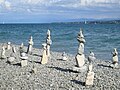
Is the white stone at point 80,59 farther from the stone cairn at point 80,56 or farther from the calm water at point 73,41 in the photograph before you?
the calm water at point 73,41

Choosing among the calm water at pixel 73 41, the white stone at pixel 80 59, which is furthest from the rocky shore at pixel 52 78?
the calm water at pixel 73 41

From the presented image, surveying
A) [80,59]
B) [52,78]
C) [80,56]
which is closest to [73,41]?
[80,56]

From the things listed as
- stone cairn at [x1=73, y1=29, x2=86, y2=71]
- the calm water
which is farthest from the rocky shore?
the calm water

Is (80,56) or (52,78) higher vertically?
(80,56)

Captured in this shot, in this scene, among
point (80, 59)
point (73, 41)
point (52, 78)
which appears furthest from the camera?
point (73, 41)

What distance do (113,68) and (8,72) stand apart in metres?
7.68

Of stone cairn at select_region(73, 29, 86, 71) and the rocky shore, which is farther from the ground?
stone cairn at select_region(73, 29, 86, 71)

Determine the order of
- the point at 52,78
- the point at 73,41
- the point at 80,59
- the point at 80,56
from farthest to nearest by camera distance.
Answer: the point at 73,41, the point at 80,56, the point at 80,59, the point at 52,78

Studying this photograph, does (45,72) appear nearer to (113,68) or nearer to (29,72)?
(29,72)

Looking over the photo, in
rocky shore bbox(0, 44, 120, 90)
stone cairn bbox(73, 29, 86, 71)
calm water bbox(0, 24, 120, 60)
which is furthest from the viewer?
calm water bbox(0, 24, 120, 60)

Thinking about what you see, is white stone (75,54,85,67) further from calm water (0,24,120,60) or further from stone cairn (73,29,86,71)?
calm water (0,24,120,60)

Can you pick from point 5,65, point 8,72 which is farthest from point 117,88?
point 5,65

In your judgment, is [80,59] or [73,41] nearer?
[80,59]

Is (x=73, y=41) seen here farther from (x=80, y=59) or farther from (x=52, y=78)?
(x=52, y=78)
